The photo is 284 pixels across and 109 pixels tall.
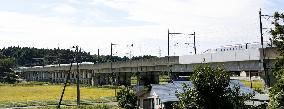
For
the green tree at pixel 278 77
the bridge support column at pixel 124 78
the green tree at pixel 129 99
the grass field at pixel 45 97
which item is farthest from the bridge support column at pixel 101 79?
the green tree at pixel 278 77

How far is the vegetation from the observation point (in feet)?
65.4

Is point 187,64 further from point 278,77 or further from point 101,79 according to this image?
point 101,79

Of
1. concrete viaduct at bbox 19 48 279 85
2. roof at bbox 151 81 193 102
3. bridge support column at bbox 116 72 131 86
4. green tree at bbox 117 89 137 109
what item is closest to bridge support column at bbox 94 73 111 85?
concrete viaduct at bbox 19 48 279 85

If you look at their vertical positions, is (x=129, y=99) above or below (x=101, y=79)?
above

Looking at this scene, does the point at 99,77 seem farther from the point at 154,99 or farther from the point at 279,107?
the point at 279,107

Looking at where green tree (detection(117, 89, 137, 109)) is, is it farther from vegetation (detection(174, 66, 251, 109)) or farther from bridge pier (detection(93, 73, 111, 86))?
bridge pier (detection(93, 73, 111, 86))

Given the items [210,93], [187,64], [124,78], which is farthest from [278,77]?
[124,78]

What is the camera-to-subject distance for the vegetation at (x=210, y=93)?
1994 centimetres

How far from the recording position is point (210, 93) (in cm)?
1997

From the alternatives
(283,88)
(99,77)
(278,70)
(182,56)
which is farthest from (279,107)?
(99,77)

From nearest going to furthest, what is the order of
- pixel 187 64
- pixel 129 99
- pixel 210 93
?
pixel 210 93 < pixel 129 99 < pixel 187 64

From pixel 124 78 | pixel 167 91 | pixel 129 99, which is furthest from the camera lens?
pixel 124 78

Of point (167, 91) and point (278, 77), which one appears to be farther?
point (167, 91)

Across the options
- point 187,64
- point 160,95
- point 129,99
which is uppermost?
point 187,64
